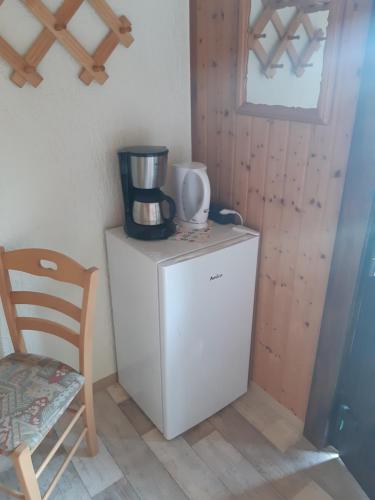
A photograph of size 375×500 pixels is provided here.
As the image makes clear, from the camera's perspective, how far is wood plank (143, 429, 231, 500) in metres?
1.45

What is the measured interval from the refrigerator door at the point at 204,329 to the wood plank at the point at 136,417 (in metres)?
0.13

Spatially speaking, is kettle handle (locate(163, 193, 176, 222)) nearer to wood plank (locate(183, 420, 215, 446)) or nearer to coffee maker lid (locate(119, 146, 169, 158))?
coffee maker lid (locate(119, 146, 169, 158))

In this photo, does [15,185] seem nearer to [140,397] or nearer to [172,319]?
[172,319]

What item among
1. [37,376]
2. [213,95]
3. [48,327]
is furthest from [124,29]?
[37,376]

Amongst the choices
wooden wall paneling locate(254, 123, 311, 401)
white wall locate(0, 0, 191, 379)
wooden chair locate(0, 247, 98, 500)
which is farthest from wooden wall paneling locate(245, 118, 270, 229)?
wooden chair locate(0, 247, 98, 500)

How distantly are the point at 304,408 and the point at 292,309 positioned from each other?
447 mm

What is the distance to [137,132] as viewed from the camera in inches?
64.2

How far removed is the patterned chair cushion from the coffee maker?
1.90 feet

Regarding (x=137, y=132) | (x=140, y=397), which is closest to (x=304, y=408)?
(x=140, y=397)

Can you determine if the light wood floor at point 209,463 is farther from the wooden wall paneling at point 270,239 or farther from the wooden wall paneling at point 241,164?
the wooden wall paneling at point 241,164

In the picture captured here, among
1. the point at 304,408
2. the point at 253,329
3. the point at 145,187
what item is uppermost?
the point at 145,187

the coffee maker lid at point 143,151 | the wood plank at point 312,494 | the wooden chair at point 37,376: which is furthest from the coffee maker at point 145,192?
the wood plank at point 312,494

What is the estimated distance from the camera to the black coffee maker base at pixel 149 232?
59.6 inches

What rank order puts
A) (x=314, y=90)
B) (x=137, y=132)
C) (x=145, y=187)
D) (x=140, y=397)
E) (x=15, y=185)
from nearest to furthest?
(x=314, y=90)
(x=15, y=185)
(x=145, y=187)
(x=137, y=132)
(x=140, y=397)
